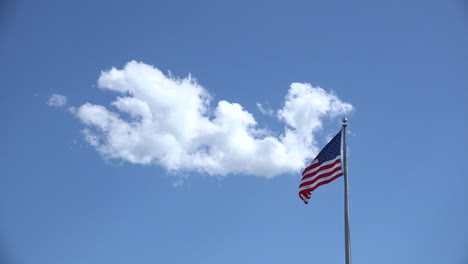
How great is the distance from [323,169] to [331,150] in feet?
3.84

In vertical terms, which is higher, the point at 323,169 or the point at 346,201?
the point at 323,169

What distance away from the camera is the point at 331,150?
31.6 m

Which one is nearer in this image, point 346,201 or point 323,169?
point 346,201

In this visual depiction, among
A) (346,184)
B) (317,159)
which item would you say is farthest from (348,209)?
(317,159)

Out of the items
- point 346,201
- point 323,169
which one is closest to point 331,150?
point 323,169

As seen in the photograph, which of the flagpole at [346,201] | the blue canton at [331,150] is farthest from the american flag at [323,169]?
the flagpole at [346,201]

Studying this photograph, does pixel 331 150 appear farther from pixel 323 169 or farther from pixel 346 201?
pixel 346 201

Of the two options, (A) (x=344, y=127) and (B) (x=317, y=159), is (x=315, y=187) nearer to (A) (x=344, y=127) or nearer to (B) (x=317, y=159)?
(B) (x=317, y=159)

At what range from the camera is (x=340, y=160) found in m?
31.0

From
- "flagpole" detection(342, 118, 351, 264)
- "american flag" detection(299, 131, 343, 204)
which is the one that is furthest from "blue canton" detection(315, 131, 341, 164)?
"flagpole" detection(342, 118, 351, 264)

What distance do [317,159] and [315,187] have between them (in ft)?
5.26

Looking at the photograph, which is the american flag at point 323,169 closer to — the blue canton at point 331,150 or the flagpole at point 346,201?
the blue canton at point 331,150

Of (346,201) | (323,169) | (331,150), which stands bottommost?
(346,201)

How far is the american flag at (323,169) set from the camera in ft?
102
